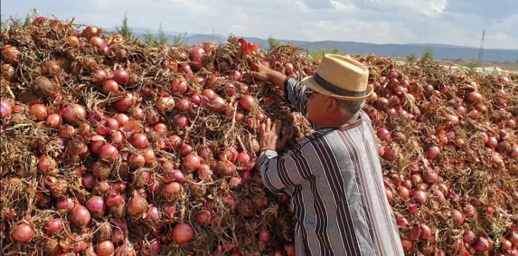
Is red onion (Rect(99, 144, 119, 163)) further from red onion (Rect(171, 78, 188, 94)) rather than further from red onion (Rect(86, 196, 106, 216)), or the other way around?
red onion (Rect(171, 78, 188, 94))

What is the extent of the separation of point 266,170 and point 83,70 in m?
1.21

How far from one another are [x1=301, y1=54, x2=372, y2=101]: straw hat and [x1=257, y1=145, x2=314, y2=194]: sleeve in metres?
0.35

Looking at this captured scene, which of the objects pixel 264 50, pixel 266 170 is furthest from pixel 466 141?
pixel 266 170

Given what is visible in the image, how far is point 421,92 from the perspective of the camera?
3.86 m

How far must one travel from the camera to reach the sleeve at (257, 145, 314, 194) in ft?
7.72

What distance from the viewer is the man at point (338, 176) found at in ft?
7.60

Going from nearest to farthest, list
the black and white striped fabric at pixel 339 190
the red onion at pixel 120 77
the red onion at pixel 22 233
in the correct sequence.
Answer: the red onion at pixel 22 233 → the black and white striped fabric at pixel 339 190 → the red onion at pixel 120 77

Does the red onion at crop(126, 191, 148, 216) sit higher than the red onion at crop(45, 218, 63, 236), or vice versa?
the red onion at crop(126, 191, 148, 216)

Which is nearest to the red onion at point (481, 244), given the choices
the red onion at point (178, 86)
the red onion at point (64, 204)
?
the red onion at point (178, 86)

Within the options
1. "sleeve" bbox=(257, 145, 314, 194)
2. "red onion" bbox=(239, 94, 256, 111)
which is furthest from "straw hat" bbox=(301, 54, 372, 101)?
"red onion" bbox=(239, 94, 256, 111)

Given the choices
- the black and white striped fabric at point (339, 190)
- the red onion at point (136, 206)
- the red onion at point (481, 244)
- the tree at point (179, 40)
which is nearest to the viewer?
the black and white striped fabric at point (339, 190)

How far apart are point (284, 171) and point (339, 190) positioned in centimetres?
29

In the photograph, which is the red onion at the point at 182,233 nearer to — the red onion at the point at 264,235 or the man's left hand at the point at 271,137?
the red onion at the point at 264,235

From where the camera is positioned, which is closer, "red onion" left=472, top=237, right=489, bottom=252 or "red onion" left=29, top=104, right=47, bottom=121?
"red onion" left=29, top=104, right=47, bottom=121
